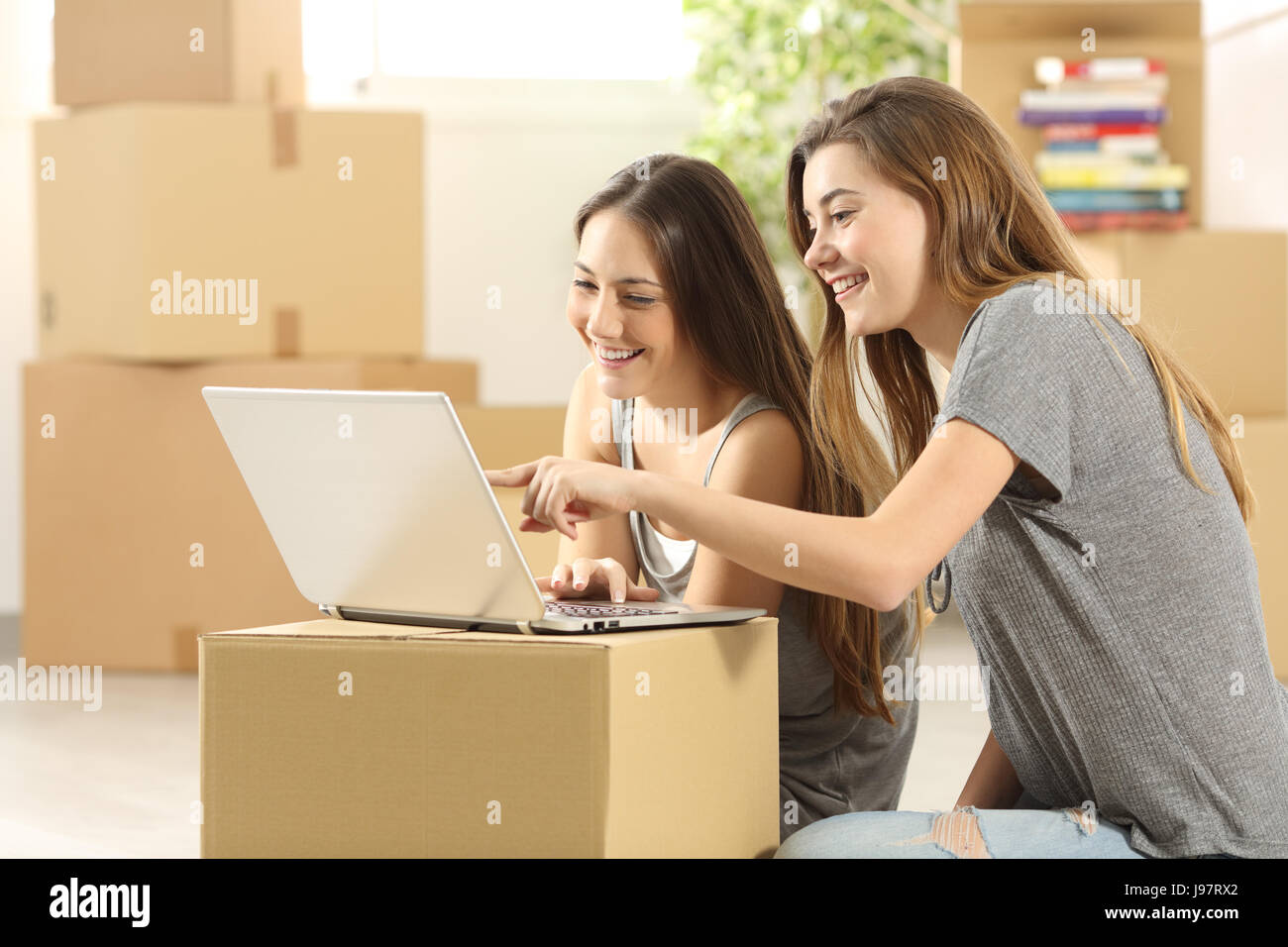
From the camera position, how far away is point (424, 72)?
387cm

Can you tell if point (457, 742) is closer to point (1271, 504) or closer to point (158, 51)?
point (1271, 504)

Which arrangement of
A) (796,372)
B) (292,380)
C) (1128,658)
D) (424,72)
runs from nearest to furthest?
(1128,658)
(796,372)
(292,380)
(424,72)

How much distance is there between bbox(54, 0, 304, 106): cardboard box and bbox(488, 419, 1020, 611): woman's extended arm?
7.16ft

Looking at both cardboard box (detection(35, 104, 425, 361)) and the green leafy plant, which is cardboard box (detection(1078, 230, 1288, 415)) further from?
cardboard box (detection(35, 104, 425, 361))

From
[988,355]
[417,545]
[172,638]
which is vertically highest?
[988,355]

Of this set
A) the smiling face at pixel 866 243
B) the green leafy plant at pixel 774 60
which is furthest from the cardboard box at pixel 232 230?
the smiling face at pixel 866 243

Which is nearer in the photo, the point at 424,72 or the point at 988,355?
the point at 988,355

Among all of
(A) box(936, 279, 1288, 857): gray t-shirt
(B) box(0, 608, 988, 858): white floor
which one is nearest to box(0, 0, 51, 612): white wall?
(B) box(0, 608, 988, 858): white floor

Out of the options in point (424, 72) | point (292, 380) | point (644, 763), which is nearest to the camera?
point (644, 763)

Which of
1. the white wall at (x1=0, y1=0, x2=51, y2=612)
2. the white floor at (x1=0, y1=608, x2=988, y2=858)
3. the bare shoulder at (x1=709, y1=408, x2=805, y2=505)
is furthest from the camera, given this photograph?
the white wall at (x1=0, y1=0, x2=51, y2=612)

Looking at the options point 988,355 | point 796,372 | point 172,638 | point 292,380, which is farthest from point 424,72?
point 988,355

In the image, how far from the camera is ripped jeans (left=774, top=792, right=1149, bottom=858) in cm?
102
